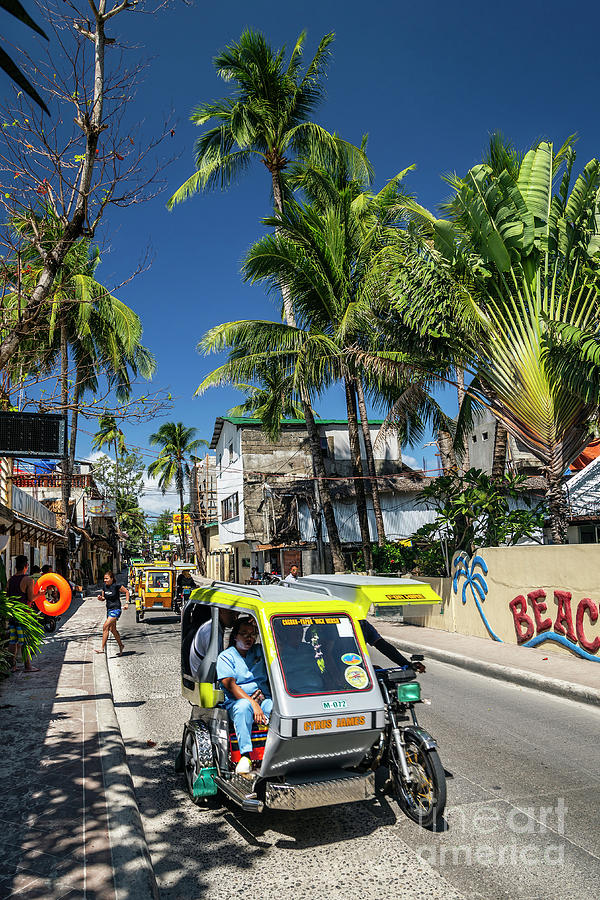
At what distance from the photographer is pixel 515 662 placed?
11.0 m

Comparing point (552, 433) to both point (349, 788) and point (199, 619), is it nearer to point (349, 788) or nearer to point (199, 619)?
point (199, 619)

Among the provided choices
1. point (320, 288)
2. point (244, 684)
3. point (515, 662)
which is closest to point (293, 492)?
point (320, 288)

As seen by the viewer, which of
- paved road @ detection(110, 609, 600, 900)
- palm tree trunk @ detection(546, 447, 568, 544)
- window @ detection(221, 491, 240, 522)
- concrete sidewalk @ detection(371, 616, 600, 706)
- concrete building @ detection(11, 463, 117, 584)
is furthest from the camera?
window @ detection(221, 491, 240, 522)

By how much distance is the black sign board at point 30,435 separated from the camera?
6805 mm

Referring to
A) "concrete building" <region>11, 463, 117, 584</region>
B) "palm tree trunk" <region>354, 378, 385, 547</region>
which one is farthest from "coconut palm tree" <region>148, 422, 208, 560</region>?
"palm tree trunk" <region>354, 378, 385, 547</region>

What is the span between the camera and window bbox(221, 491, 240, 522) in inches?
1415

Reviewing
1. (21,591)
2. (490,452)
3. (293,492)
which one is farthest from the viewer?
(490,452)

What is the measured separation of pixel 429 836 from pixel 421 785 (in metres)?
0.34

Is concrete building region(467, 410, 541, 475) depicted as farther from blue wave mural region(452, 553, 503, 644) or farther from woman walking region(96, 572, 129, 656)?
woman walking region(96, 572, 129, 656)

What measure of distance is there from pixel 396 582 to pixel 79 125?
5910 mm

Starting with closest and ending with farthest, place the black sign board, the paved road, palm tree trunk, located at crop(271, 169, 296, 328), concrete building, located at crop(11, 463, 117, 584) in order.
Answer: the paved road < the black sign board < palm tree trunk, located at crop(271, 169, 296, 328) < concrete building, located at crop(11, 463, 117, 584)

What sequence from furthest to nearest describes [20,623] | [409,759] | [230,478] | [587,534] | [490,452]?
[230,478], [490,452], [587,534], [20,623], [409,759]

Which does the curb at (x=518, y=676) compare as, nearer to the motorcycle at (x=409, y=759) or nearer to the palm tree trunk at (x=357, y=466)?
the motorcycle at (x=409, y=759)

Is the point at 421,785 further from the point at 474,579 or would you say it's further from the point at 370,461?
the point at 370,461
